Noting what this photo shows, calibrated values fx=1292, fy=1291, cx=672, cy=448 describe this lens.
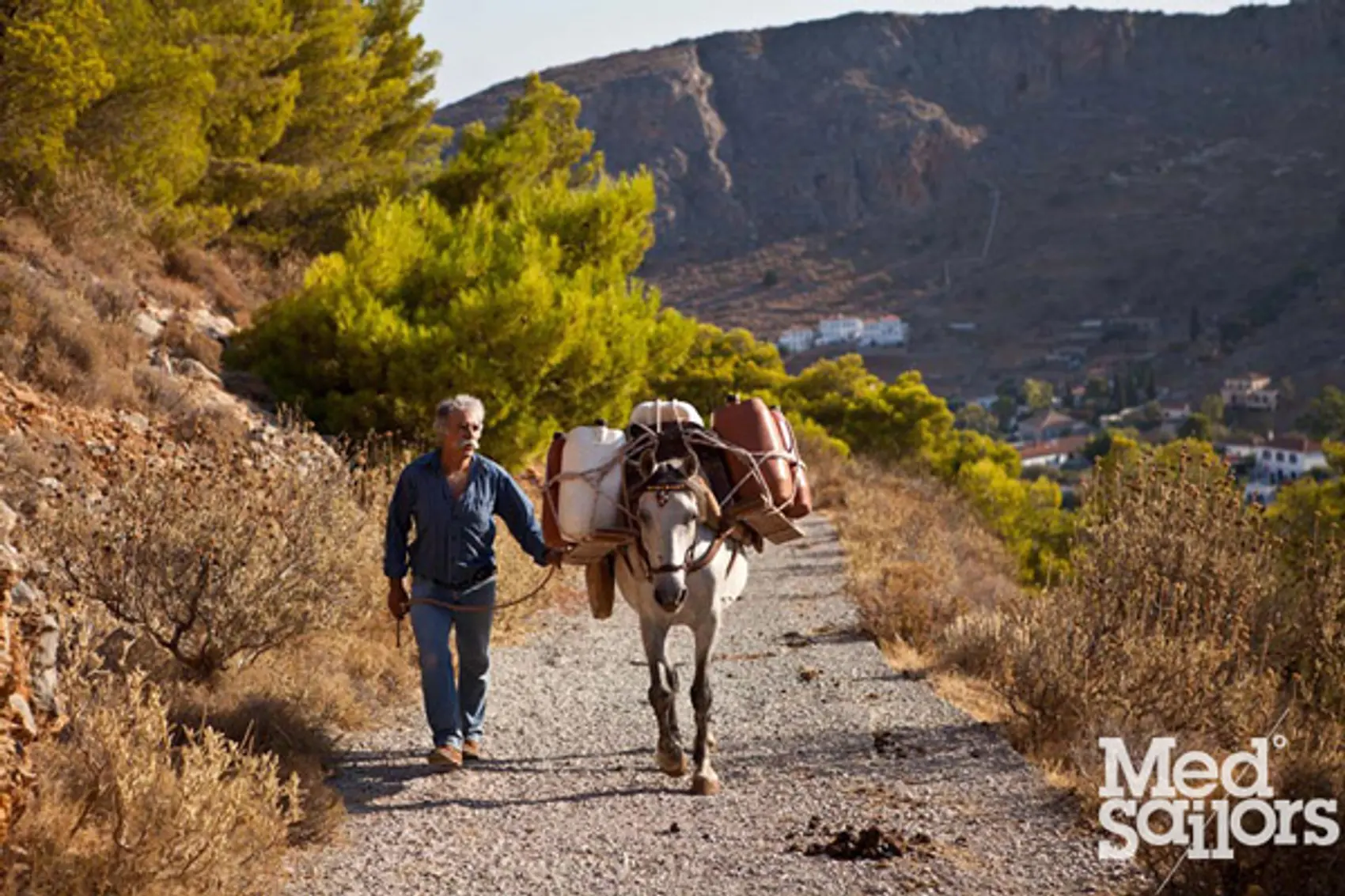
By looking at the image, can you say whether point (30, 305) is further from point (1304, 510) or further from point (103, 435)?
point (1304, 510)

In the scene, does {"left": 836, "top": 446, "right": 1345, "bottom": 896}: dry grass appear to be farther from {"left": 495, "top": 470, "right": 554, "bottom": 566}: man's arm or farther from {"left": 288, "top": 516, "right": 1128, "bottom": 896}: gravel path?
{"left": 495, "top": 470, "right": 554, "bottom": 566}: man's arm

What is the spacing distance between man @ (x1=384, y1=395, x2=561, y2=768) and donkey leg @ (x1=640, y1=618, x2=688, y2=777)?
779 mm

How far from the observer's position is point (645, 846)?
6.29 metres

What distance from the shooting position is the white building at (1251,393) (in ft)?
307

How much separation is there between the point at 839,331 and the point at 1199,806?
121 meters

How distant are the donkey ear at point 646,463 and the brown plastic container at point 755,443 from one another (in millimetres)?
658

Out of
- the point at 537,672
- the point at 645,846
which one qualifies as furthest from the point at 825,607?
the point at 645,846

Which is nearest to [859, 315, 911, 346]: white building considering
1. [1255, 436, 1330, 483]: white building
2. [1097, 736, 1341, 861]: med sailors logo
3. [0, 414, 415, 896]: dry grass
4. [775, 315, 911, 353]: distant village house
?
[775, 315, 911, 353]: distant village house

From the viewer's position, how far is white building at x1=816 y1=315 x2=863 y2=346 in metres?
124

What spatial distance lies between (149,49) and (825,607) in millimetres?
11772

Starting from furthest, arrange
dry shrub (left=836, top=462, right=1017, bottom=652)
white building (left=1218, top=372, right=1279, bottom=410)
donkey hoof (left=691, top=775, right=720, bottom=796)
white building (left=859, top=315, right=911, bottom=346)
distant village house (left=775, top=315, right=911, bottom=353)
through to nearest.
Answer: white building (left=859, top=315, right=911, bottom=346), distant village house (left=775, top=315, right=911, bottom=353), white building (left=1218, top=372, right=1279, bottom=410), dry shrub (left=836, top=462, right=1017, bottom=652), donkey hoof (left=691, top=775, right=720, bottom=796)

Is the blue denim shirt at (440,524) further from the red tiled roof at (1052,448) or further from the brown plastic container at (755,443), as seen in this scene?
the red tiled roof at (1052,448)

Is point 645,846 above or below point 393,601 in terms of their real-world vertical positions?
below

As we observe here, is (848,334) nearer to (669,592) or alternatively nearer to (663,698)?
(663,698)
